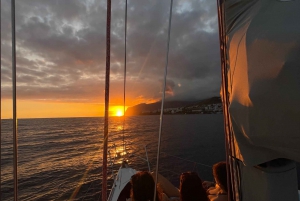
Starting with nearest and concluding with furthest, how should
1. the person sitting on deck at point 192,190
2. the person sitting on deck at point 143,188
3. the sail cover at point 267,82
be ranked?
the sail cover at point 267,82 → the person sitting on deck at point 192,190 → the person sitting on deck at point 143,188

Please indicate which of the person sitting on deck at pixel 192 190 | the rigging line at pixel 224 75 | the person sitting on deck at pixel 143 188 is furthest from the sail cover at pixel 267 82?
the person sitting on deck at pixel 143 188

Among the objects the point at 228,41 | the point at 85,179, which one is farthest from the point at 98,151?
the point at 228,41

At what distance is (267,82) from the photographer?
1327mm

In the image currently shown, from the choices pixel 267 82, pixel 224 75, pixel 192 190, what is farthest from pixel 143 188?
pixel 267 82

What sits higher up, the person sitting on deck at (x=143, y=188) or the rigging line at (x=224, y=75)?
the rigging line at (x=224, y=75)

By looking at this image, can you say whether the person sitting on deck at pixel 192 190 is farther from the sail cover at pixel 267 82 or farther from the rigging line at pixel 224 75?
the sail cover at pixel 267 82

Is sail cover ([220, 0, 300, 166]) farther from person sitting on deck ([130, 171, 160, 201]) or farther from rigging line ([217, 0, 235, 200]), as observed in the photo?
person sitting on deck ([130, 171, 160, 201])

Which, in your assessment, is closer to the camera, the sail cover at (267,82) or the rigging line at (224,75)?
the sail cover at (267,82)

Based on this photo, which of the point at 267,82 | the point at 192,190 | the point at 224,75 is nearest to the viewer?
the point at 267,82

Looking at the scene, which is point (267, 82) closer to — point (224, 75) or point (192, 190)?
point (224, 75)

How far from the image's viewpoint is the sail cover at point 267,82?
125 centimetres

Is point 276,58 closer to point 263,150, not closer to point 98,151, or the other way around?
point 263,150

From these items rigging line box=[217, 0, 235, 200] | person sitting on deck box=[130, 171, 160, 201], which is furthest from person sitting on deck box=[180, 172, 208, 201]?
rigging line box=[217, 0, 235, 200]

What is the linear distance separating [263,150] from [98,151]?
34.3m
